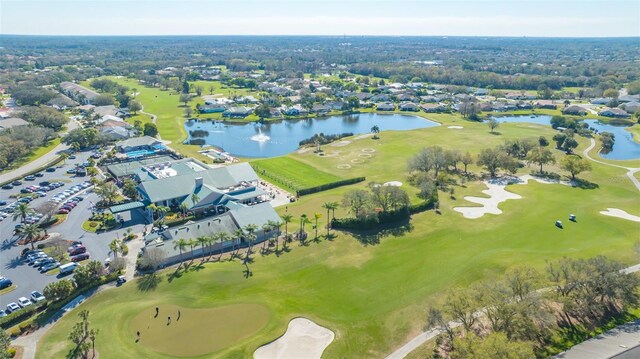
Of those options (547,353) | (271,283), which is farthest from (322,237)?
(547,353)

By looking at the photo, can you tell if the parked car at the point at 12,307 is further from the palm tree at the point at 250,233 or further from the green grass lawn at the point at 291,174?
the green grass lawn at the point at 291,174

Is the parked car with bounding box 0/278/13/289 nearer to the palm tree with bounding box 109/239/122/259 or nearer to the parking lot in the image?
the parking lot

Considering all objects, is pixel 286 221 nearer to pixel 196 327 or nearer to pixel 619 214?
pixel 196 327

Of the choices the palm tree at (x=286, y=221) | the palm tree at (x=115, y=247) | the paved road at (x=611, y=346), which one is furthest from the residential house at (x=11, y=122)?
the paved road at (x=611, y=346)

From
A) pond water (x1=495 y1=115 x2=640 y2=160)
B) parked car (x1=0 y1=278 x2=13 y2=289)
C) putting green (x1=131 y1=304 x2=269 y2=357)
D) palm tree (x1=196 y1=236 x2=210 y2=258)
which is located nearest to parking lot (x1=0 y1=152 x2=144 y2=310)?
parked car (x1=0 y1=278 x2=13 y2=289)

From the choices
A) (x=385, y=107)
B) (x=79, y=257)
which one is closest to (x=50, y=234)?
(x=79, y=257)

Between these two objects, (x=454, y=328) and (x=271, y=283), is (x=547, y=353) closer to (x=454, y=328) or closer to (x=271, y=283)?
(x=454, y=328)
